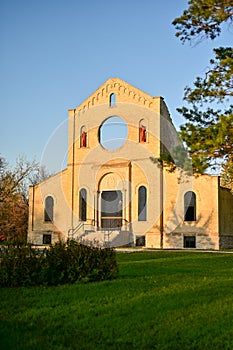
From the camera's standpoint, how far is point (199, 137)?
12562 mm

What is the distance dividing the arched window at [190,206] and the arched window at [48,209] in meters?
11.1

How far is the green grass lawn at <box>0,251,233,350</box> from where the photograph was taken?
7062 millimetres

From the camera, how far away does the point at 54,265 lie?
11898 mm

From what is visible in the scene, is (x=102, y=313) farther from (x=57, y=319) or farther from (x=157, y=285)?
(x=157, y=285)

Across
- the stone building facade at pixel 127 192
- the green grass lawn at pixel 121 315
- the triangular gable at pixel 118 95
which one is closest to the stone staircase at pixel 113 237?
the stone building facade at pixel 127 192

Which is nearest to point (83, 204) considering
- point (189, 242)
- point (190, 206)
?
point (190, 206)

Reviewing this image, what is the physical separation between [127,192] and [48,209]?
7130 mm

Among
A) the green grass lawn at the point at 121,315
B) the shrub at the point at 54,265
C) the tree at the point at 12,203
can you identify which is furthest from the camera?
the tree at the point at 12,203

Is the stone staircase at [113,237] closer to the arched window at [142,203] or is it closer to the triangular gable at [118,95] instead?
the arched window at [142,203]

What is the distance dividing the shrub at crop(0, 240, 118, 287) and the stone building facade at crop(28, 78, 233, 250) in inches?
852

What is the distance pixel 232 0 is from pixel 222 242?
25778 mm

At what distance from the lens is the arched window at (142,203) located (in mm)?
36219

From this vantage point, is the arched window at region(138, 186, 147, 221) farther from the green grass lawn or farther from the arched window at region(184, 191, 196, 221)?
the green grass lawn

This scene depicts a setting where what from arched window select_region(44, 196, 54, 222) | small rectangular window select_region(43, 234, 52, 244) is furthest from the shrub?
small rectangular window select_region(43, 234, 52, 244)
